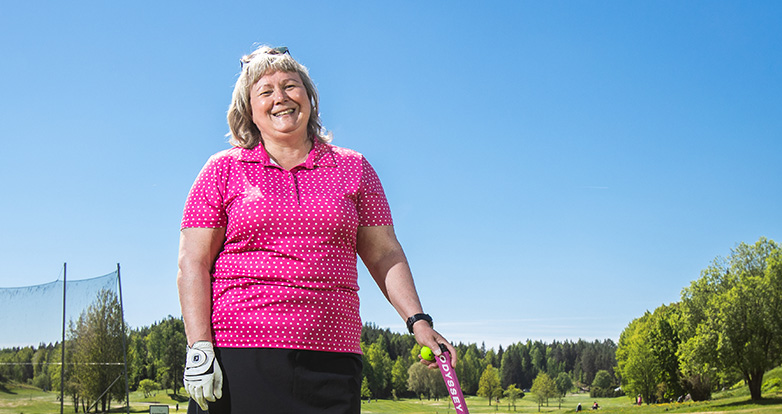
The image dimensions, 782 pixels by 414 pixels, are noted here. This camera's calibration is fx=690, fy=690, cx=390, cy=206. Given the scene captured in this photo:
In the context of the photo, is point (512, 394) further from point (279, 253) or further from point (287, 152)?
point (279, 253)

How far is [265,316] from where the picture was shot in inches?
84.9

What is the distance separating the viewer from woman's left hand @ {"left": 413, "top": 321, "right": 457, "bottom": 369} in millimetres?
2311

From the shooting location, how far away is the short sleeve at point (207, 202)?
2.30 metres

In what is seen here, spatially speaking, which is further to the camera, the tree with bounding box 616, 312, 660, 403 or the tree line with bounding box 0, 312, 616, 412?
the tree with bounding box 616, 312, 660, 403

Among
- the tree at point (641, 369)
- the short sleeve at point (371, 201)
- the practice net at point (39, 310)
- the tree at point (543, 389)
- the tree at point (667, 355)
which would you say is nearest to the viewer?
the short sleeve at point (371, 201)

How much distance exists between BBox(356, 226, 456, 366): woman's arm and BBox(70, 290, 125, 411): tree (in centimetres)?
1661

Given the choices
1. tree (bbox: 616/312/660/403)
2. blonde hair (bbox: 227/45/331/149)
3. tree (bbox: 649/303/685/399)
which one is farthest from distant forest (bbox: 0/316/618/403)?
blonde hair (bbox: 227/45/331/149)

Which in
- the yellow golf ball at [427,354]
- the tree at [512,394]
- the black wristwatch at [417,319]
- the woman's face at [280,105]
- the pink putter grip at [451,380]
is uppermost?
the woman's face at [280,105]

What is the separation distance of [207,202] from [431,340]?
0.89 meters

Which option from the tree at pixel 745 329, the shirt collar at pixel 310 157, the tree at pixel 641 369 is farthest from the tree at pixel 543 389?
the shirt collar at pixel 310 157

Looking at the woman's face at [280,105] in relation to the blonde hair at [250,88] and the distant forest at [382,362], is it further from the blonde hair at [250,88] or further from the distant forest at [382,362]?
the distant forest at [382,362]

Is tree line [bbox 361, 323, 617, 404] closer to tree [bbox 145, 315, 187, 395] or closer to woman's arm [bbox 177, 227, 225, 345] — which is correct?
tree [bbox 145, 315, 187, 395]

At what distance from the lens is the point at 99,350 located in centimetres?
1777

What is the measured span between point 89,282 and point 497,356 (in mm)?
82882
